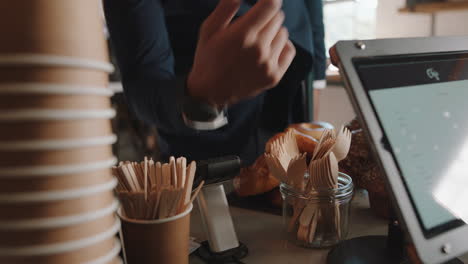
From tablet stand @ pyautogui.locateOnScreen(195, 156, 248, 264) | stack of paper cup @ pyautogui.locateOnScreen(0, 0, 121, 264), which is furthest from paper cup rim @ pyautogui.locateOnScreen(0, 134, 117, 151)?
tablet stand @ pyautogui.locateOnScreen(195, 156, 248, 264)

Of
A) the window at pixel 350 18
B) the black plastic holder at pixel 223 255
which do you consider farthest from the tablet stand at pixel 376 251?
the window at pixel 350 18

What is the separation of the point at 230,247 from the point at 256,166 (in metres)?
0.18

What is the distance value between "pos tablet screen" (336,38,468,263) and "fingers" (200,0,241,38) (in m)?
0.15

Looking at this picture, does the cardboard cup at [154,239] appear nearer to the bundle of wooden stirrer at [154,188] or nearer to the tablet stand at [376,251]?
the bundle of wooden stirrer at [154,188]

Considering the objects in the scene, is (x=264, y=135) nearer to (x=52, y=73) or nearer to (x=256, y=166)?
(x=256, y=166)

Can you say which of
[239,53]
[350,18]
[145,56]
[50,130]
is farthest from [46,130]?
[350,18]

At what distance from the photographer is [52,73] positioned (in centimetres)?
25

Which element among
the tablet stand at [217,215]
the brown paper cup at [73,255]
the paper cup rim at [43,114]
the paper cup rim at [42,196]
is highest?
the paper cup rim at [43,114]

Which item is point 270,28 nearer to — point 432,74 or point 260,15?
point 260,15

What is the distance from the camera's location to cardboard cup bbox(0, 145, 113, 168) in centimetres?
24

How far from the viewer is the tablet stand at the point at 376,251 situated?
0.48 m

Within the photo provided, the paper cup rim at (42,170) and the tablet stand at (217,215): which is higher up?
the paper cup rim at (42,170)

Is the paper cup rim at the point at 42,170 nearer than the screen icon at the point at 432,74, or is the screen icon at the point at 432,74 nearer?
the paper cup rim at the point at 42,170

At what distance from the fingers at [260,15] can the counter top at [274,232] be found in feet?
0.97
